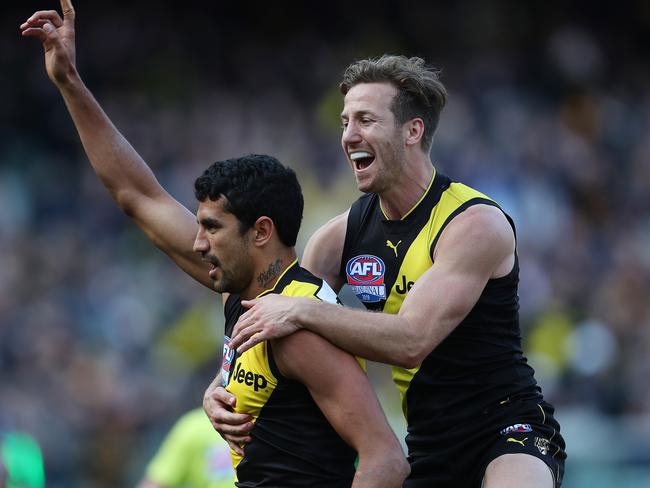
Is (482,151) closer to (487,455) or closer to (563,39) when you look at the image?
(563,39)

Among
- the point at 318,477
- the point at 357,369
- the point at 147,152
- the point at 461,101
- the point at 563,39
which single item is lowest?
the point at 318,477

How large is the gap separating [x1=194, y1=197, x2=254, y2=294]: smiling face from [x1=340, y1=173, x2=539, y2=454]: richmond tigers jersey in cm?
92

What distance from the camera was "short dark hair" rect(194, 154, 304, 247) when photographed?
15.6 feet

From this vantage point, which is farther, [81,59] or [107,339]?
[81,59]

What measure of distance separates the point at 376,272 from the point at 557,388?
22.5 ft

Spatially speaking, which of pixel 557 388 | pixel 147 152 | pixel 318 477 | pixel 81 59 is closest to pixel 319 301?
pixel 318 477

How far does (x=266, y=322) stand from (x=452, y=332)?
4.02 feet

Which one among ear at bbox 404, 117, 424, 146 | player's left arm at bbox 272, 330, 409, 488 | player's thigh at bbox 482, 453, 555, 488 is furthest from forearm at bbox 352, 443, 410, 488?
ear at bbox 404, 117, 424, 146

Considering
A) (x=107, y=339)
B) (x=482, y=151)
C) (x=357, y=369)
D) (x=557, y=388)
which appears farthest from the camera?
(x=482, y=151)

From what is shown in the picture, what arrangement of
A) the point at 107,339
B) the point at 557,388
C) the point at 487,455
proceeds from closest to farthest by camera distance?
the point at 487,455, the point at 557,388, the point at 107,339

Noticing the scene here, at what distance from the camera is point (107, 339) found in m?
13.5

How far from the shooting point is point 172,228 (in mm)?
→ 5605

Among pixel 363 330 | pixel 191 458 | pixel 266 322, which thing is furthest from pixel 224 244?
pixel 191 458

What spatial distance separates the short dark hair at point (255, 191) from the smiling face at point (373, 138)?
0.70 metres
